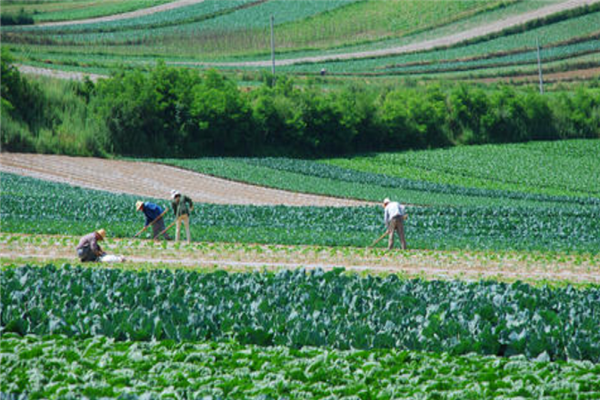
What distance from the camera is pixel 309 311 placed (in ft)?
46.1

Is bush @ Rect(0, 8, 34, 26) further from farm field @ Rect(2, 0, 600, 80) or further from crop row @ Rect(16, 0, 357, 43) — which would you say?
crop row @ Rect(16, 0, 357, 43)

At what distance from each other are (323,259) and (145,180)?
30877 millimetres

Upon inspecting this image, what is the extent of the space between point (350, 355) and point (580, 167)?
200 ft

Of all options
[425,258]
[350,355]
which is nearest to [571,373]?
[350,355]

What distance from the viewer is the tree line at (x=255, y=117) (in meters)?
61.6

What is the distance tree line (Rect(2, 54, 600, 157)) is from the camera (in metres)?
61.6

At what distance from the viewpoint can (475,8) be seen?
131125 mm

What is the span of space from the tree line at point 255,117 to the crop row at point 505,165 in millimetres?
4058

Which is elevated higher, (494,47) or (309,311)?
(494,47)

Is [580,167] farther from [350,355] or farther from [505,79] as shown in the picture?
[350,355]

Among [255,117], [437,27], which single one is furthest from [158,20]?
[255,117]

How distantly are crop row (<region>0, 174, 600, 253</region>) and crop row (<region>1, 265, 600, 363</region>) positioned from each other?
1083 cm

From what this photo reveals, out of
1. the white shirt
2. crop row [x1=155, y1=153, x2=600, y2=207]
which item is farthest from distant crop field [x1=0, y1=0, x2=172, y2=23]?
the white shirt

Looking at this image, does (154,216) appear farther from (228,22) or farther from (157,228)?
(228,22)
